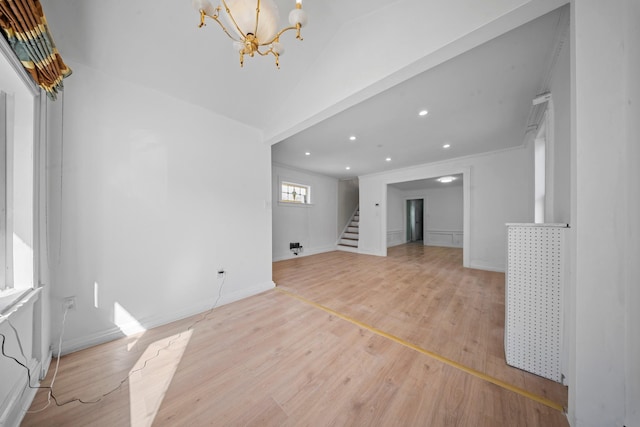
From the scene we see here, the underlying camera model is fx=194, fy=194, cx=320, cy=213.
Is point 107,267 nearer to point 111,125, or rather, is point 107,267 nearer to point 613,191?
point 111,125

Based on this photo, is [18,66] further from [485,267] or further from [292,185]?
[485,267]

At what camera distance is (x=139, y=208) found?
1936 mm

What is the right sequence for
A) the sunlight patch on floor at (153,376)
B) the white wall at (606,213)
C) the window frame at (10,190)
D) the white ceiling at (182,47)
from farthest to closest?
the white ceiling at (182,47) < the window frame at (10,190) < the sunlight patch on floor at (153,376) < the white wall at (606,213)

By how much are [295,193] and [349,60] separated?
392 centimetres

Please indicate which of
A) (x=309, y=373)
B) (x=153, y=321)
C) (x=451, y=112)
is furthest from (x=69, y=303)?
(x=451, y=112)

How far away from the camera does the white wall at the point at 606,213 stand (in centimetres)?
90

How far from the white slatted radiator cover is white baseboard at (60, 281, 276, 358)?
9.10 feet

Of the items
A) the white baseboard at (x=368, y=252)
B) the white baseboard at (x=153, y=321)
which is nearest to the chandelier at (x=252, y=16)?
the white baseboard at (x=153, y=321)

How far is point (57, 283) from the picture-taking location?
1.59m

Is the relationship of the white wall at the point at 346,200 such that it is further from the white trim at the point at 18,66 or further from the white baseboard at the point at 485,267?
the white trim at the point at 18,66

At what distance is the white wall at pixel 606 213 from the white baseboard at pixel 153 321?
290 centimetres

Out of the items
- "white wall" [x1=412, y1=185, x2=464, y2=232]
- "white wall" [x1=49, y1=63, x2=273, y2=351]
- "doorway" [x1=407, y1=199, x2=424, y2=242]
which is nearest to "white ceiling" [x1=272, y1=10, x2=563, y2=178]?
"white wall" [x1=49, y1=63, x2=273, y2=351]

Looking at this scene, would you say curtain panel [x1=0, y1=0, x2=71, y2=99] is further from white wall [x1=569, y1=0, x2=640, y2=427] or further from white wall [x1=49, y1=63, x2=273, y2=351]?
white wall [x1=569, y1=0, x2=640, y2=427]

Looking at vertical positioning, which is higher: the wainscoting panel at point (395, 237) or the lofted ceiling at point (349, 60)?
the lofted ceiling at point (349, 60)
